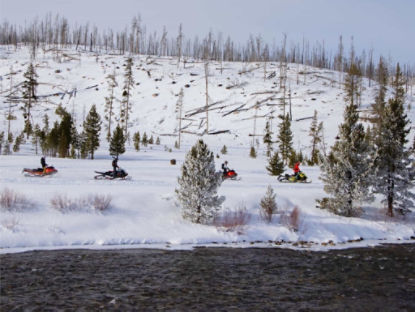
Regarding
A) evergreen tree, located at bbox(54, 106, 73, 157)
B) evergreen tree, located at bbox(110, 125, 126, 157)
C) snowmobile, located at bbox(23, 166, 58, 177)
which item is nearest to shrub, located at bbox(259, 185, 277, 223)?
snowmobile, located at bbox(23, 166, 58, 177)

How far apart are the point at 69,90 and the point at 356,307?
3658 inches

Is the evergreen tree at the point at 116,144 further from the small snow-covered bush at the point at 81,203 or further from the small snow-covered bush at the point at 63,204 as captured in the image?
the small snow-covered bush at the point at 63,204

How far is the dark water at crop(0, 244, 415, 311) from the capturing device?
948 centimetres

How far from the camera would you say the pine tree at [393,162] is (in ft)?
70.0

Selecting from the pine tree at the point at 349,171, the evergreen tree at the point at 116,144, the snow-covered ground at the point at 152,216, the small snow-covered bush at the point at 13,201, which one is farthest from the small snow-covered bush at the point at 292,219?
the evergreen tree at the point at 116,144

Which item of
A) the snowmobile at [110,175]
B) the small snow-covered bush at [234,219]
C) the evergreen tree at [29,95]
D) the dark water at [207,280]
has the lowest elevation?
the dark water at [207,280]

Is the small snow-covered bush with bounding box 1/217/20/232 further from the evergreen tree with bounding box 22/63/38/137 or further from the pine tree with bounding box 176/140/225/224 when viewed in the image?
the evergreen tree with bounding box 22/63/38/137

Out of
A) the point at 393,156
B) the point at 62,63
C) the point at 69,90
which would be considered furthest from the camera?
the point at 62,63

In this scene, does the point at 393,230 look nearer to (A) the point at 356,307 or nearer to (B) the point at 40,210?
(A) the point at 356,307

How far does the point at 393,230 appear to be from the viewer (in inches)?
773

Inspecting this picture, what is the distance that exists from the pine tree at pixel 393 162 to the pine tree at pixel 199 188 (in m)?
10.3

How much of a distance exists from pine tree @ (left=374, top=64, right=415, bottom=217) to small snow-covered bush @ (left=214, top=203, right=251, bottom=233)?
28.7 ft

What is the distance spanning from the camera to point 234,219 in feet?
61.1

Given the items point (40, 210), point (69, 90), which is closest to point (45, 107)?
point (69, 90)
